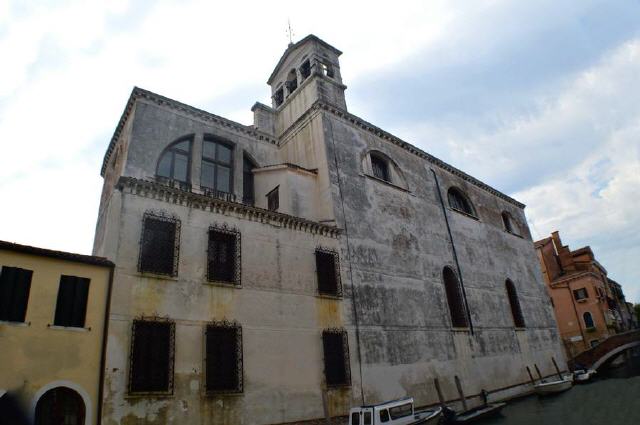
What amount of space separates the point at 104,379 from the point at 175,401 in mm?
1749

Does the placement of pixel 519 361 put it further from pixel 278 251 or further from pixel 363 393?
pixel 278 251

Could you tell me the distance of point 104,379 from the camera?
9555 millimetres

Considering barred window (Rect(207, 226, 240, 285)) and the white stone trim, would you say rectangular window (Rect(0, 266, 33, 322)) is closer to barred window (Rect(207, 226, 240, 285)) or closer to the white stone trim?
the white stone trim

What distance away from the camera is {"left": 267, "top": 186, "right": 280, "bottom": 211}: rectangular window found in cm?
1633

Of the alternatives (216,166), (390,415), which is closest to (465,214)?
(390,415)

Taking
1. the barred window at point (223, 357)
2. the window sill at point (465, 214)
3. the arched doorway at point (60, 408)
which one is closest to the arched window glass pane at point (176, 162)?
the barred window at point (223, 357)

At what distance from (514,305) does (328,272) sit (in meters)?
14.2

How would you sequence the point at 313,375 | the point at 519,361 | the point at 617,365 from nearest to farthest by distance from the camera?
the point at 313,375, the point at 519,361, the point at 617,365

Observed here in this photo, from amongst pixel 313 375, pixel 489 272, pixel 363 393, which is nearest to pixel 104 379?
pixel 313 375

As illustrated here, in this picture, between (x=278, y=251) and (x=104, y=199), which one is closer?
(x=278, y=251)

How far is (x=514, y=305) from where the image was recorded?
933 inches

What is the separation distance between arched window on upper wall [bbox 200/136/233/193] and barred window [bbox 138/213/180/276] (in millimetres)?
4018

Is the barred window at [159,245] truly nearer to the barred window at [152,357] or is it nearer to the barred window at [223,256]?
the barred window at [223,256]

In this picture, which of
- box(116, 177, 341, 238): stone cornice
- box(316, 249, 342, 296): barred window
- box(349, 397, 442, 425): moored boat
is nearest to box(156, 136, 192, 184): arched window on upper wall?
box(116, 177, 341, 238): stone cornice
